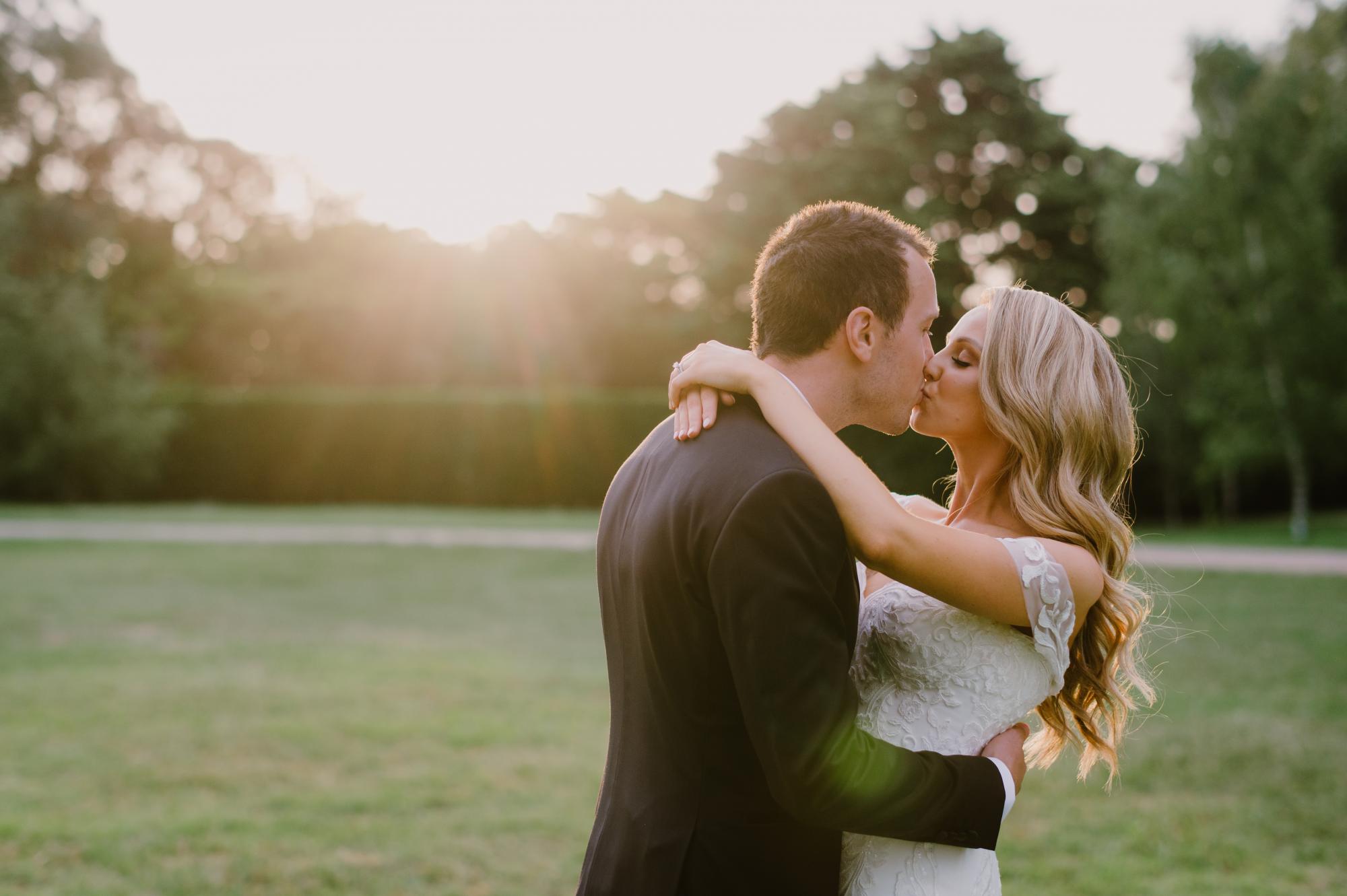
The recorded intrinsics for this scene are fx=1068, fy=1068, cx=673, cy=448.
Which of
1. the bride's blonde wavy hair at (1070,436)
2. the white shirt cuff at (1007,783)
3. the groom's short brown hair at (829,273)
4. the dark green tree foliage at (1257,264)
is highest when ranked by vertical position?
the dark green tree foliage at (1257,264)

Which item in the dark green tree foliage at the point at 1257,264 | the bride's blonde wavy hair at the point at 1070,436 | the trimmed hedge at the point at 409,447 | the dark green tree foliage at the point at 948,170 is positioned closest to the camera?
the bride's blonde wavy hair at the point at 1070,436

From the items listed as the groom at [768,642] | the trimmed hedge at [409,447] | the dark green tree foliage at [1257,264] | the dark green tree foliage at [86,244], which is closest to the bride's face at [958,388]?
the groom at [768,642]

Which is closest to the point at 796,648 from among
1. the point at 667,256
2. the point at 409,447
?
the point at 409,447

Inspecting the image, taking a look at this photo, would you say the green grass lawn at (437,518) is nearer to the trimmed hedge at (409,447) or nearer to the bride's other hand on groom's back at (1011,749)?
the trimmed hedge at (409,447)

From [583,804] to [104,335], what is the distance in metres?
28.0

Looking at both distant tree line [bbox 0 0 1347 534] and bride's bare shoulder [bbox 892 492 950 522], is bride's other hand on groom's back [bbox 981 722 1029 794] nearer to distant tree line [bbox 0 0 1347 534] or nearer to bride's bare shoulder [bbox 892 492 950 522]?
bride's bare shoulder [bbox 892 492 950 522]

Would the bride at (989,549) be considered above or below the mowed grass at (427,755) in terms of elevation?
above

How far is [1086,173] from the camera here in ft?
89.6

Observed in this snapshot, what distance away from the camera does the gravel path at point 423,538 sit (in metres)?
15.1

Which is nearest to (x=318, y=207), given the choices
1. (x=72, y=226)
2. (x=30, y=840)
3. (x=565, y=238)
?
(x=565, y=238)

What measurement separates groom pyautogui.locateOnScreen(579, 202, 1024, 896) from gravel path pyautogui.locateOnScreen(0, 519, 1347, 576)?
43.7ft

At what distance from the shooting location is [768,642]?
1710mm

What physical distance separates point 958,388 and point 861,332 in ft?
1.55

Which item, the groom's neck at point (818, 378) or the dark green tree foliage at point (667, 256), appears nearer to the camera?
the groom's neck at point (818, 378)
